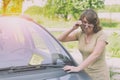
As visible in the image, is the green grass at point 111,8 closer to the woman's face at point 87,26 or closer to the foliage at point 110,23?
the foliage at point 110,23

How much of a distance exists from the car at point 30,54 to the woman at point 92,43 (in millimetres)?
323

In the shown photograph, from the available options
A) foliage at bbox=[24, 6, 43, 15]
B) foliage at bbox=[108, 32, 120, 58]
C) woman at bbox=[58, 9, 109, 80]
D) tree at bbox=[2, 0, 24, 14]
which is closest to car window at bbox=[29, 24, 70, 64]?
woman at bbox=[58, 9, 109, 80]

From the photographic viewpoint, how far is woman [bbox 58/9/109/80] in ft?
14.0

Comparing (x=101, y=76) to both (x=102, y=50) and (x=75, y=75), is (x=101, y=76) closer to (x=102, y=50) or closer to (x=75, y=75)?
(x=102, y=50)

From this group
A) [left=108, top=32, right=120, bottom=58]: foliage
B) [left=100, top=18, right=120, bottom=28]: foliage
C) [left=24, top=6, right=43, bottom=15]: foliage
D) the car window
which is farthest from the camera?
[left=100, top=18, right=120, bottom=28]: foliage

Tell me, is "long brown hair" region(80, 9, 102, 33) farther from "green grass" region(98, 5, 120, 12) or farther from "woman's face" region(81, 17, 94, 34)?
"green grass" region(98, 5, 120, 12)

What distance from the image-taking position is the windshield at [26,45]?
393 centimetres

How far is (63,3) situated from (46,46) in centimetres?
1242

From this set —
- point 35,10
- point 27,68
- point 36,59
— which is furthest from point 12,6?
point 35,10

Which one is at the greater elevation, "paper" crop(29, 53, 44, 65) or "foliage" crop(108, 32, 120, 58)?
"paper" crop(29, 53, 44, 65)

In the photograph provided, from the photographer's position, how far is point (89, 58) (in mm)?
4172

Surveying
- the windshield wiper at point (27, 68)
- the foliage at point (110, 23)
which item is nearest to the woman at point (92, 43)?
the windshield wiper at point (27, 68)

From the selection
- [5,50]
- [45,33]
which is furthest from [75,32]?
[5,50]

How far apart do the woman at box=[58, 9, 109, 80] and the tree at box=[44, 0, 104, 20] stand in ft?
39.9
